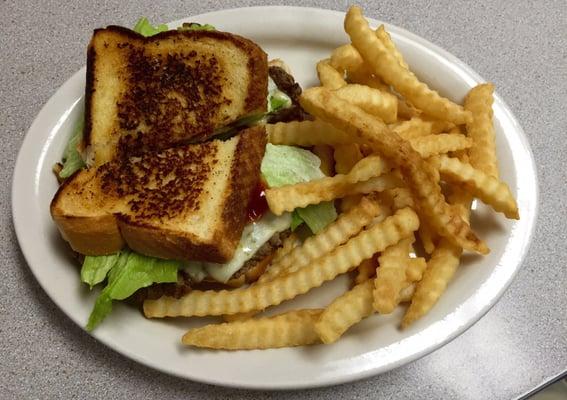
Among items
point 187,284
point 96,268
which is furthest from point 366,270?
point 96,268

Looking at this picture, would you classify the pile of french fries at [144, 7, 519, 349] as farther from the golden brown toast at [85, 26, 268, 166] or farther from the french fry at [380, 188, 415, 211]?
the golden brown toast at [85, 26, 268, 166]

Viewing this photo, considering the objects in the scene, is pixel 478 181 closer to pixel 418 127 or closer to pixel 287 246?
pixel 418 127

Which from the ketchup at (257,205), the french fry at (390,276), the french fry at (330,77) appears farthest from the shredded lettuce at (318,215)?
the french fry at (330,77)

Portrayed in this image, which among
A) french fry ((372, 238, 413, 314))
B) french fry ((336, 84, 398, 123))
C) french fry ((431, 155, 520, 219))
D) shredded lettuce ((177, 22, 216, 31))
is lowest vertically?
french fry ((372, 238, 413, 314))

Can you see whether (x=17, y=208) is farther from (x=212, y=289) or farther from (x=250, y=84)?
(x=250, y=84)

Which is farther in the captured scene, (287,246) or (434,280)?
(287,246)

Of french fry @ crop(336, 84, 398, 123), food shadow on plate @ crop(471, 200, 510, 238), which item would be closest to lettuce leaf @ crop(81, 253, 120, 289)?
french fry @ crop(336, 84, 398, 123)
